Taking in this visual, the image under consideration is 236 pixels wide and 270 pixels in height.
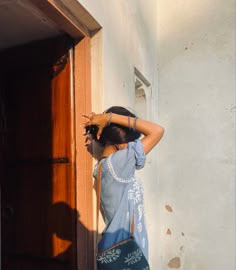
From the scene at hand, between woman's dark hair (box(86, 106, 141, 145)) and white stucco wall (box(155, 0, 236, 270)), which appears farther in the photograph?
white stucco wall (box(155, 0, 236, 270))

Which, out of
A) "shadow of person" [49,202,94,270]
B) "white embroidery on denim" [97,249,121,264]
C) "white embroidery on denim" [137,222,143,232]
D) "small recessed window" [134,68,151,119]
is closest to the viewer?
"white embroidery on denim" [97,249,121,264]

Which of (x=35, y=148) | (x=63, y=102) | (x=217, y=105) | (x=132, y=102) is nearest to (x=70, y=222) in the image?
(x=35, y=148)

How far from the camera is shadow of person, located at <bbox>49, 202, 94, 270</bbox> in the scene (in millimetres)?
1631

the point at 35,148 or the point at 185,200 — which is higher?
the point at 35,148

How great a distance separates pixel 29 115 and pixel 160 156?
62.6 inches

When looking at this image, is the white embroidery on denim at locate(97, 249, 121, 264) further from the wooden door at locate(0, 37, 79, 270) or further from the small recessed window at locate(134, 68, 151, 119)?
the small recessed window at locate(134, 68, 151, 119)

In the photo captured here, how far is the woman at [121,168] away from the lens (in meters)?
1.39

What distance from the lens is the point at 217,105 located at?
292 cm

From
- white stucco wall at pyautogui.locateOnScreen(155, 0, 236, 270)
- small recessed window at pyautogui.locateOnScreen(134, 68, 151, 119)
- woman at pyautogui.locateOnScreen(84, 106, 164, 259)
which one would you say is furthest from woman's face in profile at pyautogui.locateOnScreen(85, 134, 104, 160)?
white stucco wall at pyautogui.locateOnScreen(155, 0, 236, 270)

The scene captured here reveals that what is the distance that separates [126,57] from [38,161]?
2.98 ft

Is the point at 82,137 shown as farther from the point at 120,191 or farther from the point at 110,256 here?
the point at 110,256

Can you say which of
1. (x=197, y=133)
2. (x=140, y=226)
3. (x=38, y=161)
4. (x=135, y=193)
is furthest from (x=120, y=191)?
(x=197, y=133)

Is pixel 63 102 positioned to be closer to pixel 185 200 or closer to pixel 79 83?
pixel 79 83

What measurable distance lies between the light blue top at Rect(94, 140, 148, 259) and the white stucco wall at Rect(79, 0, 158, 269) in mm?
401
